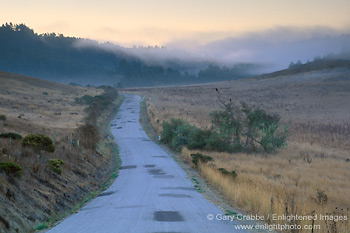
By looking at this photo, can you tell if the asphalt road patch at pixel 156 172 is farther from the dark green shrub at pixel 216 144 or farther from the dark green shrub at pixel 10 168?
the dark green shrub at pixel 10 168

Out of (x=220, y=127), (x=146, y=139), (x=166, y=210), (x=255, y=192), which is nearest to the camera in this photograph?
(x=166, y=210)

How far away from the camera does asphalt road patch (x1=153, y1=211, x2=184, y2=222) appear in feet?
32.8

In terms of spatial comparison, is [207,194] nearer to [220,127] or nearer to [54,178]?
[54,178]

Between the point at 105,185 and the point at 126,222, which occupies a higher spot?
the point at 126,222

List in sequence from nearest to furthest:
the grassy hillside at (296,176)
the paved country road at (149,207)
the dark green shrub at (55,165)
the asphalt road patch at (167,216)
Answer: the paved country road at (149,207)
the asphalt road patch at (167,216)
the grassy hillside at (296,176)
the dark green shrub at (55,165)

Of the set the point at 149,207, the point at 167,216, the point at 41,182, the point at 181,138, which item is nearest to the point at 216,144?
the point at 181,138

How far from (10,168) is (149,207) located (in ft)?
17.2

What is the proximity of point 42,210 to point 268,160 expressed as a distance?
1660 cm

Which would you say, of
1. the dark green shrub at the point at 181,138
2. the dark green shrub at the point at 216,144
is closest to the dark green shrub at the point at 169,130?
the dark green shrub at the point at 181,138

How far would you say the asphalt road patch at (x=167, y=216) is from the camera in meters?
9.99

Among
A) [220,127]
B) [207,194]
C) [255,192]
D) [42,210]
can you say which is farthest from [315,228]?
[220,127]

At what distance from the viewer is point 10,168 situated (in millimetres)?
12383

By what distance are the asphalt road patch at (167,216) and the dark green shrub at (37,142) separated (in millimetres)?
9008

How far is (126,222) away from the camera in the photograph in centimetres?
978
